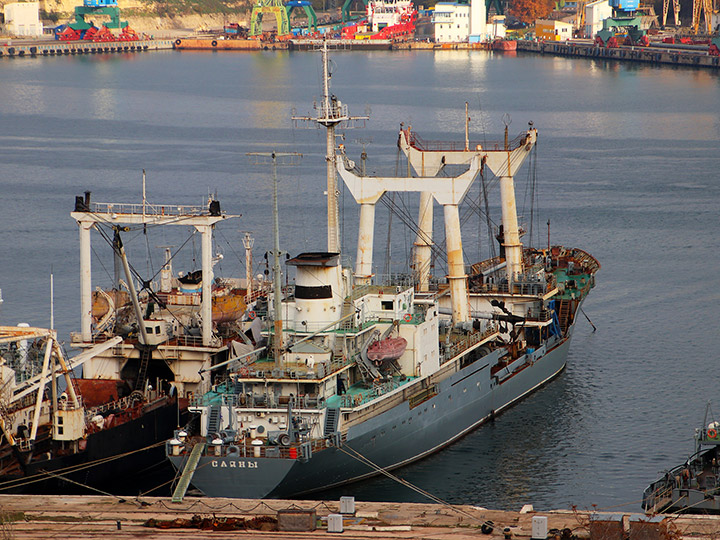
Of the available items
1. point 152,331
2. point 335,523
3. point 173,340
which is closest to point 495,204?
point 173,340

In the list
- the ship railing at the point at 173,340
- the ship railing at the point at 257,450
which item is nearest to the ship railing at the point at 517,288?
the ship railing at the point at 173,340

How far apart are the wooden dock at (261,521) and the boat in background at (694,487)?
2.38 metres

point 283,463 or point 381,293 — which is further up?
point 381,293

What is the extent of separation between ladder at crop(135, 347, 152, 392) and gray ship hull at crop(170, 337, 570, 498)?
8061 millimetres

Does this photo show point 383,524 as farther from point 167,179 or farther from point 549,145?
point 549,145

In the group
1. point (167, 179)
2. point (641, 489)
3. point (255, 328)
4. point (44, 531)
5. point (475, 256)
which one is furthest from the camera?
point (167, 179)

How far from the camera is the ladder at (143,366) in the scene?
1722 inches

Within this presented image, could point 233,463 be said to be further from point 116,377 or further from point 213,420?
point 116,377

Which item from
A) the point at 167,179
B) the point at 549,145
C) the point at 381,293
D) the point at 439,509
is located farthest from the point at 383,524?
the point at 549,145

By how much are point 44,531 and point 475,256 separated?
45447 mm

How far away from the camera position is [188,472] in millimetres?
35188

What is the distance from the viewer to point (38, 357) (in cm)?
4206

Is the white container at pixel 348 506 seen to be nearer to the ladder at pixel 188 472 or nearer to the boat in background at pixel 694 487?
the ladder at pixel 188 472

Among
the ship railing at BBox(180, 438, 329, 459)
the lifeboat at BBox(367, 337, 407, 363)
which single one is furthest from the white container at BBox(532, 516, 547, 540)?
the lifeboat at BBox(367, 337, 407, 363)
